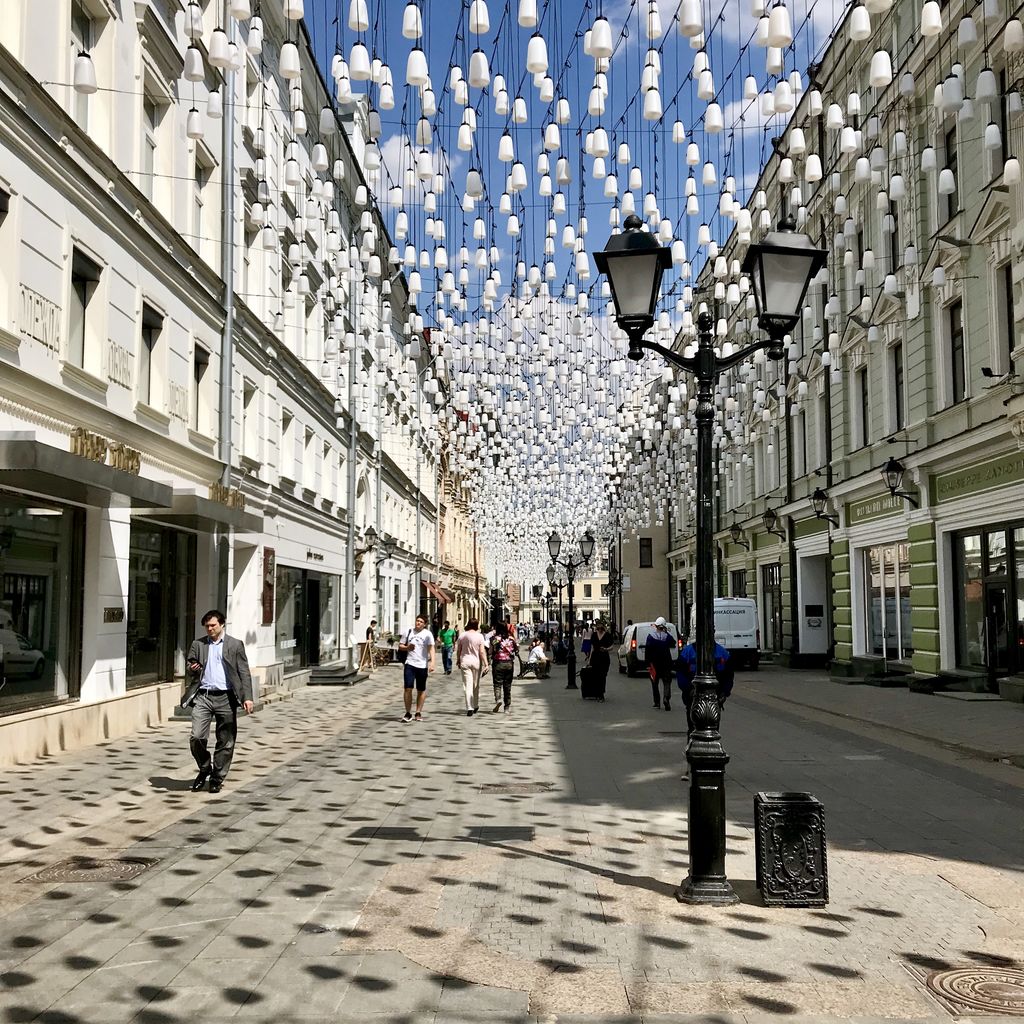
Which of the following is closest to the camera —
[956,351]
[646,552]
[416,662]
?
[416,662]

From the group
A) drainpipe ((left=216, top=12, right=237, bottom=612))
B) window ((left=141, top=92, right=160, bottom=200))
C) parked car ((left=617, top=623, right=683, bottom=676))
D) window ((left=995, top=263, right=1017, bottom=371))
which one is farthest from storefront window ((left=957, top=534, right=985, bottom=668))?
window ((left=141, top=92, right=160, bottom=200))

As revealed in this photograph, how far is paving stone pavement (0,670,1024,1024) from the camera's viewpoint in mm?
5168

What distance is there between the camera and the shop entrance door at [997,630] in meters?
20.2

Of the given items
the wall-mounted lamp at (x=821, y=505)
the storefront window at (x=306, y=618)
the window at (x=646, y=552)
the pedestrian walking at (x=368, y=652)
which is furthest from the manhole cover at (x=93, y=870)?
the window at (x=646, y=552)

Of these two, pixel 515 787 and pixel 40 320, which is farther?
pixel 40 320

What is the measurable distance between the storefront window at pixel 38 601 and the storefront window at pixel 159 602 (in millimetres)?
2033

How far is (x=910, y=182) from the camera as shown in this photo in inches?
920

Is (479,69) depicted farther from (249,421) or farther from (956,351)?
(956,351)

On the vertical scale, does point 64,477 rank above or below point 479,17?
below

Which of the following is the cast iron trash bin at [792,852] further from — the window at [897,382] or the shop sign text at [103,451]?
the window at [897,382]

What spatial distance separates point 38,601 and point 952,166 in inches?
752

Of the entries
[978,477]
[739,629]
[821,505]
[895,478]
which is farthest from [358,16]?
[739,629]

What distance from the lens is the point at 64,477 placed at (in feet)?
38.5

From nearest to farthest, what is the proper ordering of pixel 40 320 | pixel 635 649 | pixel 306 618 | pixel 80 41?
pixel 40 320
pixel 80 41
pixel 306 618
pixel 635 649
